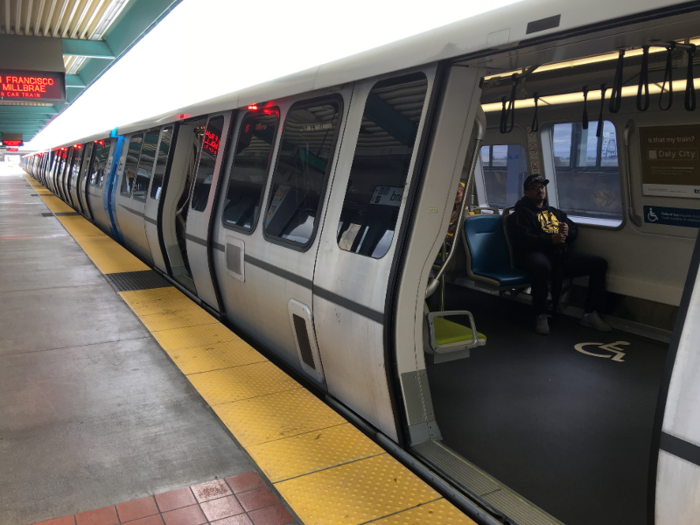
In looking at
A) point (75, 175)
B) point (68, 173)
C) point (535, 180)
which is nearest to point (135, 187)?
point (535, 180)

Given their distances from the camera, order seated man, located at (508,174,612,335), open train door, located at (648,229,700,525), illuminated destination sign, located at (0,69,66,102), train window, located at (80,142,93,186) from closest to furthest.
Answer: open train door, located at (648,229,700,525)
seated man, located at (508,174,612,335)
illuminated destination sign, located at (0,69,66,102)
train window, located at (80,142,93,186)

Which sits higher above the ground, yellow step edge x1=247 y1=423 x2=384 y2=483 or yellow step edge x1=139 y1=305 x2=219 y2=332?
yellow step edge x1=139 y1=305 x2=219 y2=332

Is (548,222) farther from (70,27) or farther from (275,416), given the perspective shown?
(70,27)

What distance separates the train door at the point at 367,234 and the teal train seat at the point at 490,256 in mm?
2751

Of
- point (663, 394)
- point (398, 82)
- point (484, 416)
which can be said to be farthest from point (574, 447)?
point (398, 82)

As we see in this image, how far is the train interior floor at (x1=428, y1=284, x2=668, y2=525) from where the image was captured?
277 centimetres

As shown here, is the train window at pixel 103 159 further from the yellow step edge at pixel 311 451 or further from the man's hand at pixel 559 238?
the yellow step edge at pixel 311 451

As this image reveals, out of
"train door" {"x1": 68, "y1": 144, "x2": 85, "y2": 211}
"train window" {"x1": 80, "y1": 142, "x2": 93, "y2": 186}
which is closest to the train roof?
"train window" {"x1": 80, "y1": 142, "x2": 93, "y2": 186}

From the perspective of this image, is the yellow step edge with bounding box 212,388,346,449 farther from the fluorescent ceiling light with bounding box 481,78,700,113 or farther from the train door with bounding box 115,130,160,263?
the train door with bounding box 115,130,160,263

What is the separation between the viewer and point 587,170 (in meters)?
6.33

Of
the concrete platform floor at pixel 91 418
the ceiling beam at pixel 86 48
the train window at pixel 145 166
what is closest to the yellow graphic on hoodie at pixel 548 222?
the concrete platform floor at pixel 91 418

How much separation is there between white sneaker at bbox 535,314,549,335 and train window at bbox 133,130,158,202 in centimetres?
562

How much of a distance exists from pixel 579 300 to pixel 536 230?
100cm

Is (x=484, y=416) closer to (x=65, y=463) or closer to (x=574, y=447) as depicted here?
(x=574, y=447)
